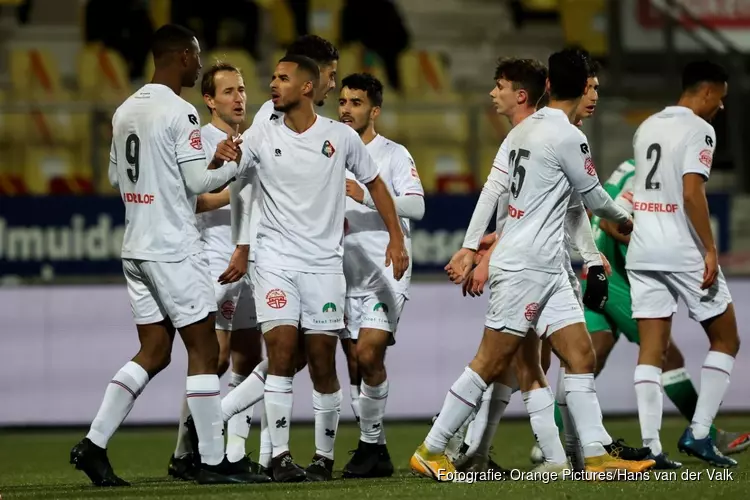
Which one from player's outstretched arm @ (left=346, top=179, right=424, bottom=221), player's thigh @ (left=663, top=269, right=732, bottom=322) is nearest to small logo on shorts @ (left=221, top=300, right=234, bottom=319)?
player's outstretched arm @ (left=346, top=179, right=424, bottom=221)

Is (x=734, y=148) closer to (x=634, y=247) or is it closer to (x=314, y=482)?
(x=634, y=247)

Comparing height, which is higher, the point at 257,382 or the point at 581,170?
the point at 581,170

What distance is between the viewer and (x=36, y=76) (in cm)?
1434

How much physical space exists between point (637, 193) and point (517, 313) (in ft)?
5.53

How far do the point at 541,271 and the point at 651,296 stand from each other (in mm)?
1393

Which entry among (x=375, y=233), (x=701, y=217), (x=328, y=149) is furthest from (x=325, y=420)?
(x=701, y=217)

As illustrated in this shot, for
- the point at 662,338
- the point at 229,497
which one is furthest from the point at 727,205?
the point at 229,497

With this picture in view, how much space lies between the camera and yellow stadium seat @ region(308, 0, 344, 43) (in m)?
15.5

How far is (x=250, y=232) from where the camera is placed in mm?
6863

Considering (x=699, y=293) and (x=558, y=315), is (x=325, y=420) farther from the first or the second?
(x=699, y=293)

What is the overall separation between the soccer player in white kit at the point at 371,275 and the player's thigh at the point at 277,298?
2.22ft

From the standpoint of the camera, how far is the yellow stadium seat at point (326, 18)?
50.7ft

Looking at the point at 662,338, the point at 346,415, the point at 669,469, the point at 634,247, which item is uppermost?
the point at 634,247

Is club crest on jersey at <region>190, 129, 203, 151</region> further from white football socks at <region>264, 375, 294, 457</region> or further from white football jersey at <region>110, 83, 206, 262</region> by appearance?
white football socks at <region>264, 375, 294, 457</region>
